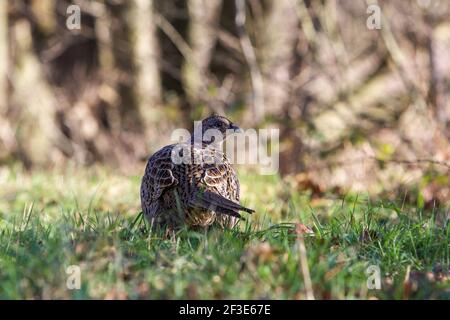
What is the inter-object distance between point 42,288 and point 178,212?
1729 millimetres

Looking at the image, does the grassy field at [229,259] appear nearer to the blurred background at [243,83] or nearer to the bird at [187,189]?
the bird at [187,189]

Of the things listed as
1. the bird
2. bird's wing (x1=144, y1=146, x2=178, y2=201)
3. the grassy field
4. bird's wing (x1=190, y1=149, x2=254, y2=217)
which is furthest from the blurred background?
the grassy field

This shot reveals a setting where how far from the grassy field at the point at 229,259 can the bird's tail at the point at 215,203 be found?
14cm

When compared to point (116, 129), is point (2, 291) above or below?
below

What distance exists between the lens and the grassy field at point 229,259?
4.17 meters

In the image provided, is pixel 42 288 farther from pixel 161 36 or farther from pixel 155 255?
pixel 161 36

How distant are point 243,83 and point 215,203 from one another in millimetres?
9168

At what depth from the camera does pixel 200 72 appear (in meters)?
12.2

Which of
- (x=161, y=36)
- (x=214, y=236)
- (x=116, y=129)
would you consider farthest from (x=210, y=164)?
(x=161, y=36)

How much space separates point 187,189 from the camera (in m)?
5.79

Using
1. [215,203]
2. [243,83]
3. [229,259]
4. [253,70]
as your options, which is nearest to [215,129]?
[215,203]

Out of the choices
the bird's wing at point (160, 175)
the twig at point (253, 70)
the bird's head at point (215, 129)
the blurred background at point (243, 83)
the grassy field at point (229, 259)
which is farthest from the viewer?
the twig at point (253, 70)

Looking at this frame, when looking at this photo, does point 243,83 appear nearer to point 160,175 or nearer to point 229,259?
point 160,175

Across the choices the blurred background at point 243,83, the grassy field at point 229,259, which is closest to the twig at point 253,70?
the blurred background at point 243,83
